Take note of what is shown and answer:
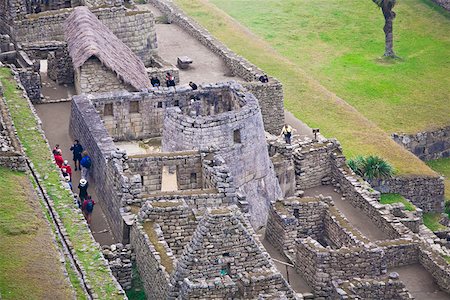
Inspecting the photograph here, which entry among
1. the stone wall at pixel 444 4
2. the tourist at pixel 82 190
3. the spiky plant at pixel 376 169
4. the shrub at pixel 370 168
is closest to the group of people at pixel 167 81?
the shrub at pixel 370 168

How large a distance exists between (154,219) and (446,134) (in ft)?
102

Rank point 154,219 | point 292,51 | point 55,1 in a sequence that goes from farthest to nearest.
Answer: point 292,51 → point 55,1 → point 154,219

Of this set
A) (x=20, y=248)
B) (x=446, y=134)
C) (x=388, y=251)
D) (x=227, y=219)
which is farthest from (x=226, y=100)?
(x=446, y=134)

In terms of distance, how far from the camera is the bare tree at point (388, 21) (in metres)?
79.7

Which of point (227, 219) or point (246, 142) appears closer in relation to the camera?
point (227, 219)

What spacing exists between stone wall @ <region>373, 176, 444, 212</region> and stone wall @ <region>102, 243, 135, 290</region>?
18.1 m

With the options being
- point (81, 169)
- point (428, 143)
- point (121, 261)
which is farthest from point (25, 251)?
point (428, 143)

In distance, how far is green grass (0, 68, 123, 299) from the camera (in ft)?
124

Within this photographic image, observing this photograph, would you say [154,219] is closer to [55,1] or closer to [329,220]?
[329,220]

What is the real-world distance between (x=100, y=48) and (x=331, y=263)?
1337cm

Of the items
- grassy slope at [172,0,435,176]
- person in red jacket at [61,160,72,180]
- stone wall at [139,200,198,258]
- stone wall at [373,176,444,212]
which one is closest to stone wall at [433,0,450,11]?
grassy slope at [172,0,435,176]

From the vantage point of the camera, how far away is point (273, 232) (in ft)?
160

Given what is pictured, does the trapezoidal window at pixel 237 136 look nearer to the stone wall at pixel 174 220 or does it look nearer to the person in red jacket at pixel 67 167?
the person in red jacket at pixel 67 167

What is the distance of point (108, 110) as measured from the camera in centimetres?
5059
